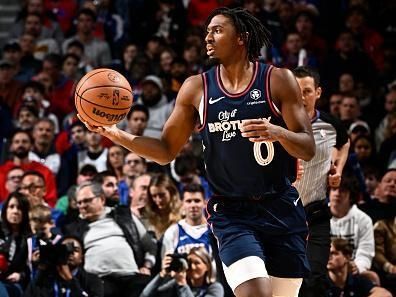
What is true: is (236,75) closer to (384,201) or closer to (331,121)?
(331,121)

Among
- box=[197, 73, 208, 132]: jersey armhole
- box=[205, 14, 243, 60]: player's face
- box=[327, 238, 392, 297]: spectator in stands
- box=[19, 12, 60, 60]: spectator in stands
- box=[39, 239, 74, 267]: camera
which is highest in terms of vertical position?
box=[19, 12, 60, 60]: spectator in stands

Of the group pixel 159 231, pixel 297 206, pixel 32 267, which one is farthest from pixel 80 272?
pixel 297 206

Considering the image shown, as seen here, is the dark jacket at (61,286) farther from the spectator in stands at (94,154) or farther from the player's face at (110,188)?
the spectator in stands at (94,154)

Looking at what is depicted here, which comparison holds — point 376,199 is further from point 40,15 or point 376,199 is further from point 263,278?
point 40,15

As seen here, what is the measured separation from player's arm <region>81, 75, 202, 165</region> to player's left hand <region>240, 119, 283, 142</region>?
59 cm

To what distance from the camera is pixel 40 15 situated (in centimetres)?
1343

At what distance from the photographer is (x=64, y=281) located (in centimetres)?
754

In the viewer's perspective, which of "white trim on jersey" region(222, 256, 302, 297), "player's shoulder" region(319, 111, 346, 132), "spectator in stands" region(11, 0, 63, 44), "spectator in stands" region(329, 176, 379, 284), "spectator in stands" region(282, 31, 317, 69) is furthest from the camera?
"spectator in stands" region(11, 0, 63, 44)

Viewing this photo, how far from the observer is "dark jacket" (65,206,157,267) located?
8281mm

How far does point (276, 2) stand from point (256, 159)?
28.0ft

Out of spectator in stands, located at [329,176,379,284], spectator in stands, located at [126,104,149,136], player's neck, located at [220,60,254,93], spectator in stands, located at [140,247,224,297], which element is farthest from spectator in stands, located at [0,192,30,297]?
player's neck, located at [220,60,254,93]

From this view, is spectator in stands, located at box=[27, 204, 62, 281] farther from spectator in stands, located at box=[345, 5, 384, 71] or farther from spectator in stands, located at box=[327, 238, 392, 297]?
spectator in stands, located at box=[345, 5, 384, 71]

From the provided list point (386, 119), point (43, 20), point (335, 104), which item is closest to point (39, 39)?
point (43, 20)

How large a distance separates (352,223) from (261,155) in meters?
3.58
